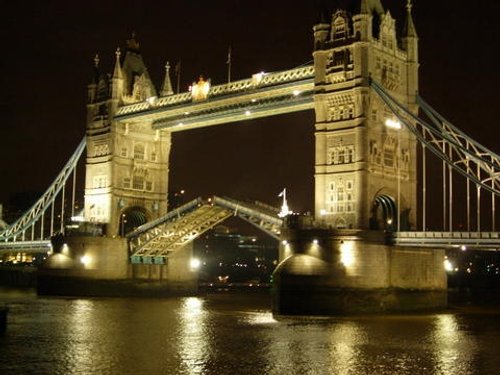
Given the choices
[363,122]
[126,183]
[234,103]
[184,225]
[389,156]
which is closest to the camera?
[363,122]

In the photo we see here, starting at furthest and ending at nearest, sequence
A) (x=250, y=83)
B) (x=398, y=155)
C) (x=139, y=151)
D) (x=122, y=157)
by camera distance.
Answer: (x=139, y=151) < (x=122, y=157) < (x=250, y=83) < (x=398, y=155)

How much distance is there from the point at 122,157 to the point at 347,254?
81.7 feet

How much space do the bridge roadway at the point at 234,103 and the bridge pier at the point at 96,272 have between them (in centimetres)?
933

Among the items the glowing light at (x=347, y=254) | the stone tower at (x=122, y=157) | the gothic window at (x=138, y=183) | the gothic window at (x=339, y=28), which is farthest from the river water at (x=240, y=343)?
the gothic window at (x=138, y=183)

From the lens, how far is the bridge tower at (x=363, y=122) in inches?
1821

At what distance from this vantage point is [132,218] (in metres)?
66.5

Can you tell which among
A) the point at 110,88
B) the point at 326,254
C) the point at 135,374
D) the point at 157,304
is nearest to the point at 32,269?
the point at 110,88

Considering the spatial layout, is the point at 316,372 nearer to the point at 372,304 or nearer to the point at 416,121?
the point at 372,304

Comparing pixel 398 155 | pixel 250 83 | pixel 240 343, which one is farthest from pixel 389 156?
pixel 240 343

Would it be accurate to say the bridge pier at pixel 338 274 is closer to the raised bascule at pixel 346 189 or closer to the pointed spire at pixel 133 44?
the raised bascule at pixel 346 189

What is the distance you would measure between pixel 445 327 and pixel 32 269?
66.0 metres

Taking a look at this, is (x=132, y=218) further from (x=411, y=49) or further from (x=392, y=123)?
(x=411, y=49)

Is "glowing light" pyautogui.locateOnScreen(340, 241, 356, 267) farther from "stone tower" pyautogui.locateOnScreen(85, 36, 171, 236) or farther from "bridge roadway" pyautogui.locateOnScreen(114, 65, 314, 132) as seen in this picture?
"stone tower" pyautogui.locateOnScreen(85, 36, 171, 236)

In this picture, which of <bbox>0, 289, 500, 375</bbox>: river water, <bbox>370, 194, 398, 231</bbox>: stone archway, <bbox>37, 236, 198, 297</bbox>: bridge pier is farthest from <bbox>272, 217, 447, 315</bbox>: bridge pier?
<bbox>37, 236, 198, 297</bbox>: bridge pier
